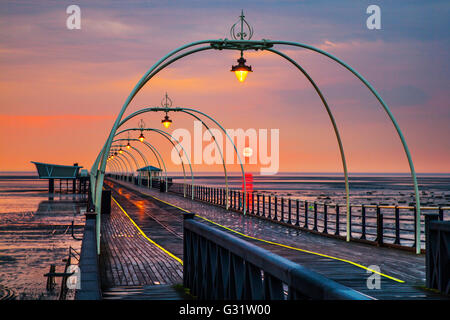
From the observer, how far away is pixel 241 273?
5844 millimetres

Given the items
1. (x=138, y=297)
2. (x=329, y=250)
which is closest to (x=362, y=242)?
(x=329, y=250)

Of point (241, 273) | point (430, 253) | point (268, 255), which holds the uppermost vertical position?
point (268, 255)

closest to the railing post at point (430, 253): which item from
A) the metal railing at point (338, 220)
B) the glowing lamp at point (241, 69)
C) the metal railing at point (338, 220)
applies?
the metal railing at point (338, 220)

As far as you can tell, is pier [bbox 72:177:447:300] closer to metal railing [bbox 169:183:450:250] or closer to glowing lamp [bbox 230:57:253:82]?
metal railing [bbox 169:183:450:250]

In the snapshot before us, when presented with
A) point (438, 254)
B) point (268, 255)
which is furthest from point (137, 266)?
point (268, 255)

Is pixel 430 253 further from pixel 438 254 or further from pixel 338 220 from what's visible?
pixel 338 220

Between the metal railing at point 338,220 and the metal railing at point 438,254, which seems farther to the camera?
the metal railing at point 338,220

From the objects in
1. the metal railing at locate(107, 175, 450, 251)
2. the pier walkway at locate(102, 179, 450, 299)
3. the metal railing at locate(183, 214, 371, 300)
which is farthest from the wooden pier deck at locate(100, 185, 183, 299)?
the metal railing at locate(107, 175, 450, 251)

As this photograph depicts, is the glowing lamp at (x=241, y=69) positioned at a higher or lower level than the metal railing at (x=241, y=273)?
higher

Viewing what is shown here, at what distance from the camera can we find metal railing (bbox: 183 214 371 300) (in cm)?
374

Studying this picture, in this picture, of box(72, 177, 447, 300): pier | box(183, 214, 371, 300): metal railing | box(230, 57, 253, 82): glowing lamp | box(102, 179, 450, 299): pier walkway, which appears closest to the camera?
box(183, 214, 371, 300): metal railing

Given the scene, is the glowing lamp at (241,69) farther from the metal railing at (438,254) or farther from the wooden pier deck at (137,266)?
the metal railing at (438,254)

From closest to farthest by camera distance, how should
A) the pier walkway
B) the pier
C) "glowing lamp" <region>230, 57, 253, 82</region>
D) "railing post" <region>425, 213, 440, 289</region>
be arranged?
the pier < "railing post" <region>425, 213, 440, 289</region> < the pier walkway < "glowing lamp" <region>230, 57, 253, 82</region>

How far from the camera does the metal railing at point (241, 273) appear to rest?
3744 millimetres
